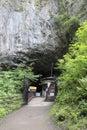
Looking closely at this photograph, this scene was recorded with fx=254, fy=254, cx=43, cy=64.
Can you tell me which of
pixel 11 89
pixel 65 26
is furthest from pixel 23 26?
pixel 11 89

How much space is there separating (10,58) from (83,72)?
10.4 meters

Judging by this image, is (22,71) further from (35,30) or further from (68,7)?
(68,7)

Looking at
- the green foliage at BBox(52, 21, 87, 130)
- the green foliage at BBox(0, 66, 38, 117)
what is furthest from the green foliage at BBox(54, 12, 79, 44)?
the green foliage at BBox(52, 21, 87, 130)

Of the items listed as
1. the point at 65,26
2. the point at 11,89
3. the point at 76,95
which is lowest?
the point at 11,89

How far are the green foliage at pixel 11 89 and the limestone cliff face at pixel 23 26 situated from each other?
1.96 meters

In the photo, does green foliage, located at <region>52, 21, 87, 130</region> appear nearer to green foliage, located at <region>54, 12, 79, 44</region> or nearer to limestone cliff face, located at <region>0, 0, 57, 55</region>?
limestone cliff face, located at <region>0, 0, 57, 55</region>

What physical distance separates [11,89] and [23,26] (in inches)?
222

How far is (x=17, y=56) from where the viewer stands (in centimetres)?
2134

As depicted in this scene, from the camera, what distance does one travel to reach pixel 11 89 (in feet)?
59.1

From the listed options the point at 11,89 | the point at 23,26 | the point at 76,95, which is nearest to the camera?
the point at 76,95

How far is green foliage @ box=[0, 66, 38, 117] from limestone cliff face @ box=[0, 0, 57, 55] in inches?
77.1

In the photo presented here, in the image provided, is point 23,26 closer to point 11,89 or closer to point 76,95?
point 11,89

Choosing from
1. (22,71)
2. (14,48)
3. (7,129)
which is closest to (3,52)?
(14,48)

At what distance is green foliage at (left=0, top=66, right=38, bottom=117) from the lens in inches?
606
